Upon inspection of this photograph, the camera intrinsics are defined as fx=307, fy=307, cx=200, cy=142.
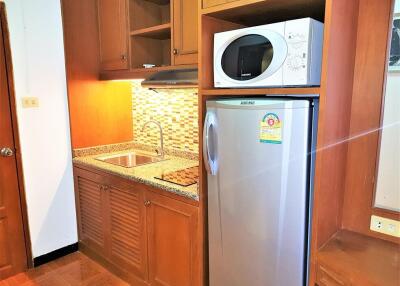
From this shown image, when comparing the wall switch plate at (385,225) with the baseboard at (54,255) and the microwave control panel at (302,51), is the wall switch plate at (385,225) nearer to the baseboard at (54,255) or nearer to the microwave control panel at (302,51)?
the microwave control panel at (302,51)

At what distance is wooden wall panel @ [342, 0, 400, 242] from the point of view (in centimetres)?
149

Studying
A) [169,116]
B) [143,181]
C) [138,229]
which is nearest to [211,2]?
[143,181]

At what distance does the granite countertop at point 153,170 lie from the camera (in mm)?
1886

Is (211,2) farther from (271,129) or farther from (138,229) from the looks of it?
(138,229)

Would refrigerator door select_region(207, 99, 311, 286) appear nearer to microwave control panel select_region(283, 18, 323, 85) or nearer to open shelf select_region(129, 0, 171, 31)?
microwave control panel select_region(283, 18, 323, 85)

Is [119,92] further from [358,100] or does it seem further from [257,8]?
[358,100]

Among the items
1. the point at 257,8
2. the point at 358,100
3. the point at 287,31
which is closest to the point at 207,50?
the point at 257,8

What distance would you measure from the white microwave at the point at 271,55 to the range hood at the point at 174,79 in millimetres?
338

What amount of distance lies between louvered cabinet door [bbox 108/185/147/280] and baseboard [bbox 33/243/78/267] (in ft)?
1.99

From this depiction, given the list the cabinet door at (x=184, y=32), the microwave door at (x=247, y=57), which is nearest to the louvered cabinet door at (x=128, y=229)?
the cabinet door at (x=184, y=32)

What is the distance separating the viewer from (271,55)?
1.42 metres

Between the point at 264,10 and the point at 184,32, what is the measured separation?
2.18 ft

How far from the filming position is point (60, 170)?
8.95 feet

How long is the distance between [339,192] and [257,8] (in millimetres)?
1024
